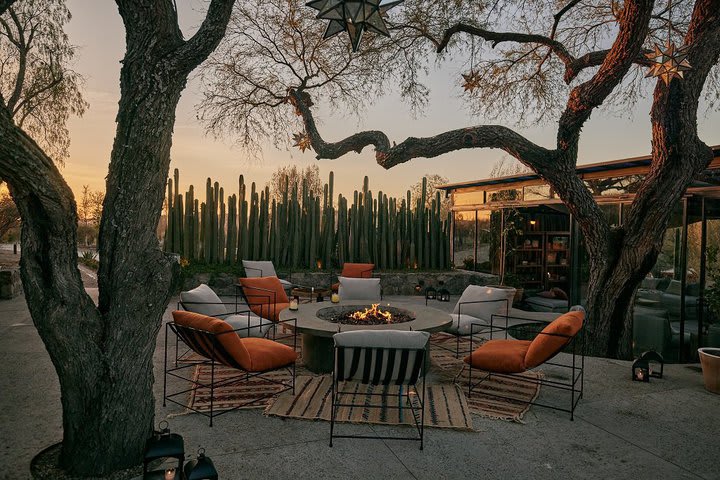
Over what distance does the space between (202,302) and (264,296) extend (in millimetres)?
1208

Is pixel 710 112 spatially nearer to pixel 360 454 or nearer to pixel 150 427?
pixel 360 454

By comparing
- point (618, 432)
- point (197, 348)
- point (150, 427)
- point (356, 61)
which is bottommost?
point (618, 432)

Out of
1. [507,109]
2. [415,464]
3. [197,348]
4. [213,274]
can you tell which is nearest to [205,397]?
[197,348]

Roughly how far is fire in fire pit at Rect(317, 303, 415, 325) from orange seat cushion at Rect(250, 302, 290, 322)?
721 mm

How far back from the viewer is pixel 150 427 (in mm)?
2896

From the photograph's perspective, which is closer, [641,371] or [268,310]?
[641,371]

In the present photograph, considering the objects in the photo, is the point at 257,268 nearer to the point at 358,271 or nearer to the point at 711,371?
the point at 358,271

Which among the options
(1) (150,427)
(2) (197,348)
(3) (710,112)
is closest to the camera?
(1) (150,427)

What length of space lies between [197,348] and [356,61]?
732 cm

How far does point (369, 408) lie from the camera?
3.80m

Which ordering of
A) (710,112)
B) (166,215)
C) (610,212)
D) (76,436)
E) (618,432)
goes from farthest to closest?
(166,215) → (610,212) → (710,112) → (618,432) → (76,436)

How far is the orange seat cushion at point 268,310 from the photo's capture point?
5867mm

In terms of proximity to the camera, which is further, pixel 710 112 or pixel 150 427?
pixel 710 112

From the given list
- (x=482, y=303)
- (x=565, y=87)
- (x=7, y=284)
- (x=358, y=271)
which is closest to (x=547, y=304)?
(x=358, y=271)
